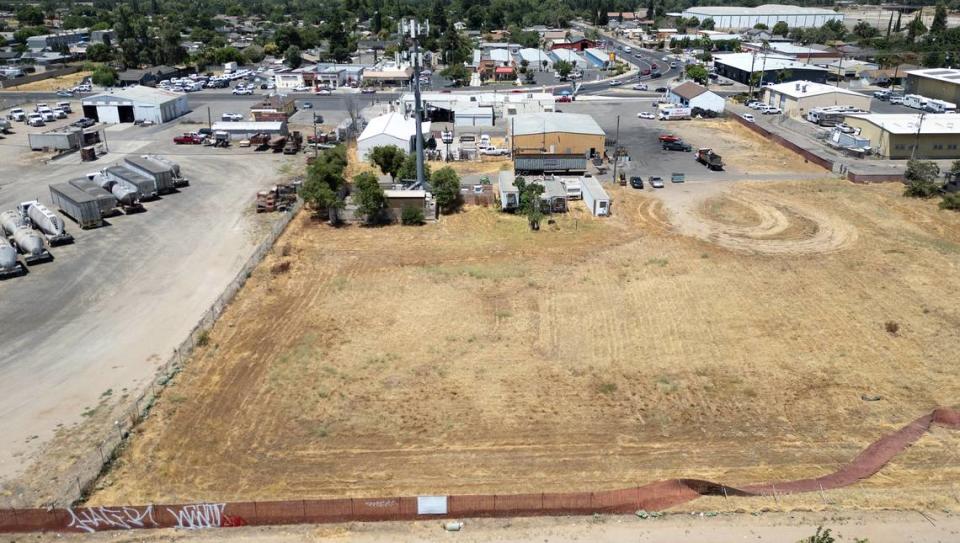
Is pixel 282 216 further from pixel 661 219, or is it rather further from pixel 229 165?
pixel 661 219

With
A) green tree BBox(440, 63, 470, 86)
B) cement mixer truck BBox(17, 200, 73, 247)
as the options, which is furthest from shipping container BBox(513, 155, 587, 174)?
green tree BBox(440, 63, 470, 86)

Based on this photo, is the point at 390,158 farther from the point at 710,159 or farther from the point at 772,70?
the point at 772,70

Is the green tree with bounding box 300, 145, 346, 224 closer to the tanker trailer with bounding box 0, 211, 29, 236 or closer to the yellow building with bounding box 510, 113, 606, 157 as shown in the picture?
the tanker trailer with bounding box 0, 211, 29, 236

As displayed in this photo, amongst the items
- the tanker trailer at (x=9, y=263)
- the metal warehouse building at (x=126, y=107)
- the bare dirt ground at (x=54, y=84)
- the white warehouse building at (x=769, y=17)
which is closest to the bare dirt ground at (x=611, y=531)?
the tanker trailer at (x=9, y=263)

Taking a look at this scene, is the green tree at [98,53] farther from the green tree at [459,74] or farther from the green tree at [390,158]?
the green tree at [390,158]

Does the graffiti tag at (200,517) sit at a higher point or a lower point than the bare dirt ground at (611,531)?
higher

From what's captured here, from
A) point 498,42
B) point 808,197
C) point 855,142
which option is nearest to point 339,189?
point 808,197
